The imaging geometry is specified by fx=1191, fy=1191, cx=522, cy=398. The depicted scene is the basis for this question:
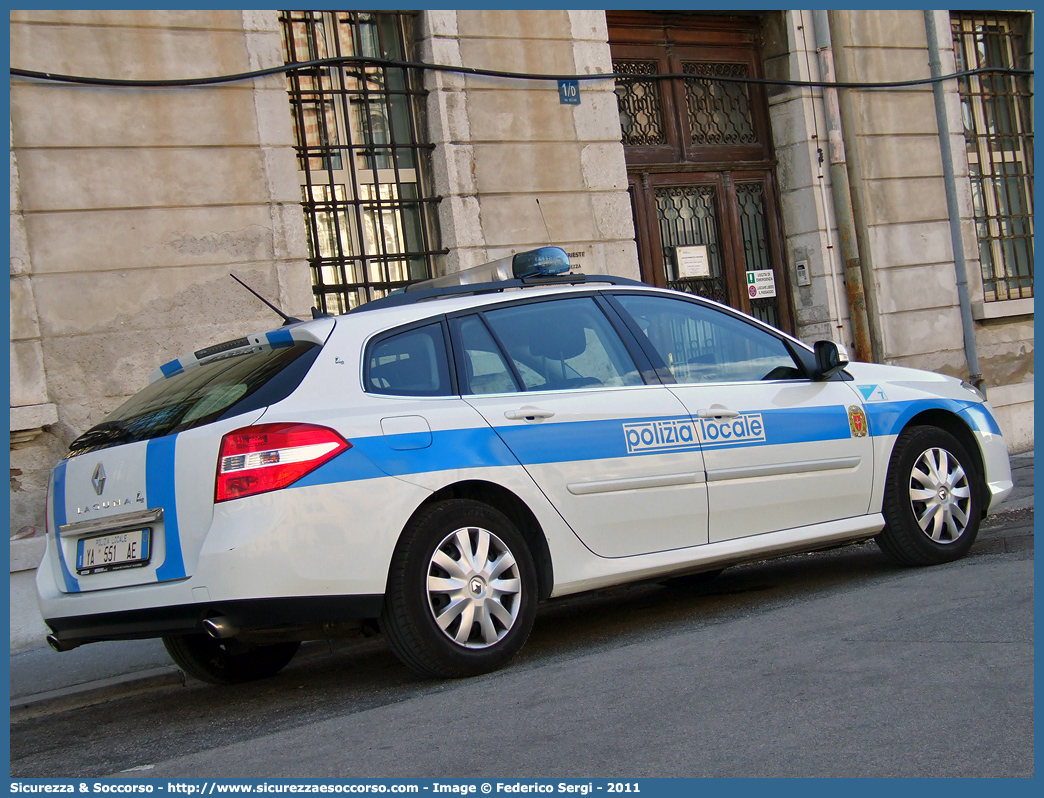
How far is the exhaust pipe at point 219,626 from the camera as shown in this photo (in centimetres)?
419

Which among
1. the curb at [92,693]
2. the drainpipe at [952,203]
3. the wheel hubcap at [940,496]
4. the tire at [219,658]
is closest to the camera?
the tire at [219,658]

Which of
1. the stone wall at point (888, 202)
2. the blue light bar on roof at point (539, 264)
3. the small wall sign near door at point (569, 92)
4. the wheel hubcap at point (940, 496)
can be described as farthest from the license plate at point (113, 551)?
the stone wall at point (888, 202)

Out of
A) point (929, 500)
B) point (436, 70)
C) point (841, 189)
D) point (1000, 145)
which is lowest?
point (929, 500)

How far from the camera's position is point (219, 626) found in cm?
420

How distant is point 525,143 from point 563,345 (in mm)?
5297

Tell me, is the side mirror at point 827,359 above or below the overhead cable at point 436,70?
below

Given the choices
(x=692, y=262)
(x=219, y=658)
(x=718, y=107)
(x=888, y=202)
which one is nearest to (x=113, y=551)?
(x=219, y=658)

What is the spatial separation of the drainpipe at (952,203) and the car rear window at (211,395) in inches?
372

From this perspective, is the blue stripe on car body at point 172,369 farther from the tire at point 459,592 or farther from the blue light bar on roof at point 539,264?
the blue light bar on roof at point 539,264

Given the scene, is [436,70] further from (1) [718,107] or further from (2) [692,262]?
(1) [718,107]

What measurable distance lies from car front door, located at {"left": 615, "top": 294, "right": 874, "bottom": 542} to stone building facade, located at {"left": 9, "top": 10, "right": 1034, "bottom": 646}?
4.25 metres

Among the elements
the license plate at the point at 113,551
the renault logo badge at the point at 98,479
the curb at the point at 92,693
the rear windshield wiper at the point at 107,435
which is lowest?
the curb at the point at 92,693

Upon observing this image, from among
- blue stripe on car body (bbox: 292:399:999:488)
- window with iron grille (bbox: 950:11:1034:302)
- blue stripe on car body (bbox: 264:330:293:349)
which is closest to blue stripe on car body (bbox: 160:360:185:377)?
blue stripe on car body (bbox: 264:330:293:349)

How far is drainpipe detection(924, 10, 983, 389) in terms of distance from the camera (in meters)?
12.3
